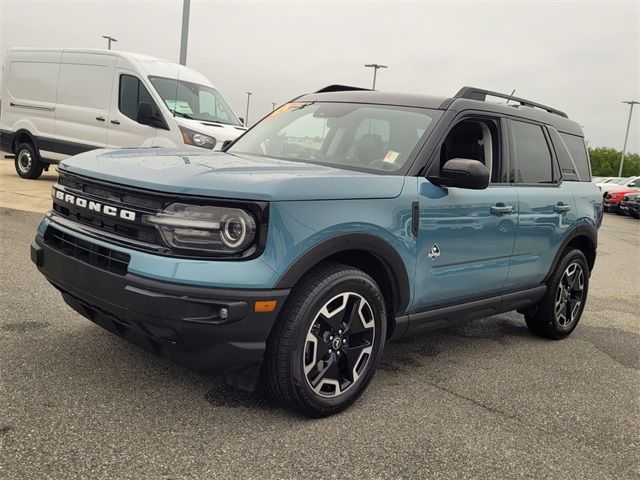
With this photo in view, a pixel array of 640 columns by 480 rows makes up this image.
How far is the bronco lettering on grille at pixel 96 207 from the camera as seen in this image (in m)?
2.82

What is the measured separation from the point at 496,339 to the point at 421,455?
2338 mm

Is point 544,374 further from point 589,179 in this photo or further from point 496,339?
point 589,179

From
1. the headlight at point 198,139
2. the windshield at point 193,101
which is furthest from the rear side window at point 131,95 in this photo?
the headlight at point 198,139

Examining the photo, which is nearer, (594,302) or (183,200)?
(183,200)

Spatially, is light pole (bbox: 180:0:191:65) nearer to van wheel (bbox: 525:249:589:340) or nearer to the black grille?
van wheel (bbox: 525:249:589:340)

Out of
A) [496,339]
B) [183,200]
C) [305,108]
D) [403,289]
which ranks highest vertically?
[305,108]

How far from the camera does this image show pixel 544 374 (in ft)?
13.7

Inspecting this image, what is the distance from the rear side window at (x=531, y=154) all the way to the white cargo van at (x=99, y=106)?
20.0 ft

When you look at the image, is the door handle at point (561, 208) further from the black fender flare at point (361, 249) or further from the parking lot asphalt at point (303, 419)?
the black fender flare at point (361, 249)

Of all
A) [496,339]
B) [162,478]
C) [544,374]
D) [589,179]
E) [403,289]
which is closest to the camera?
[162,478]

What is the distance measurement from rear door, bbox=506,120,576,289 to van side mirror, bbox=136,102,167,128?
6874 millimetres

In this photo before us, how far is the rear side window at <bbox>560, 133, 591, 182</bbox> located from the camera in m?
5.23

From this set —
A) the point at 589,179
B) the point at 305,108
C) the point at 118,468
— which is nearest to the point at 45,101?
the point at 305,108

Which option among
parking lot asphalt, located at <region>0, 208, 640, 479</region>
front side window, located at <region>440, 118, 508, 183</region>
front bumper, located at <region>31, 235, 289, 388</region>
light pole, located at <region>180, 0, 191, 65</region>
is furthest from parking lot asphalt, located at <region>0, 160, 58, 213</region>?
front side window, located at <region>440, 118, 508, 183</region>
